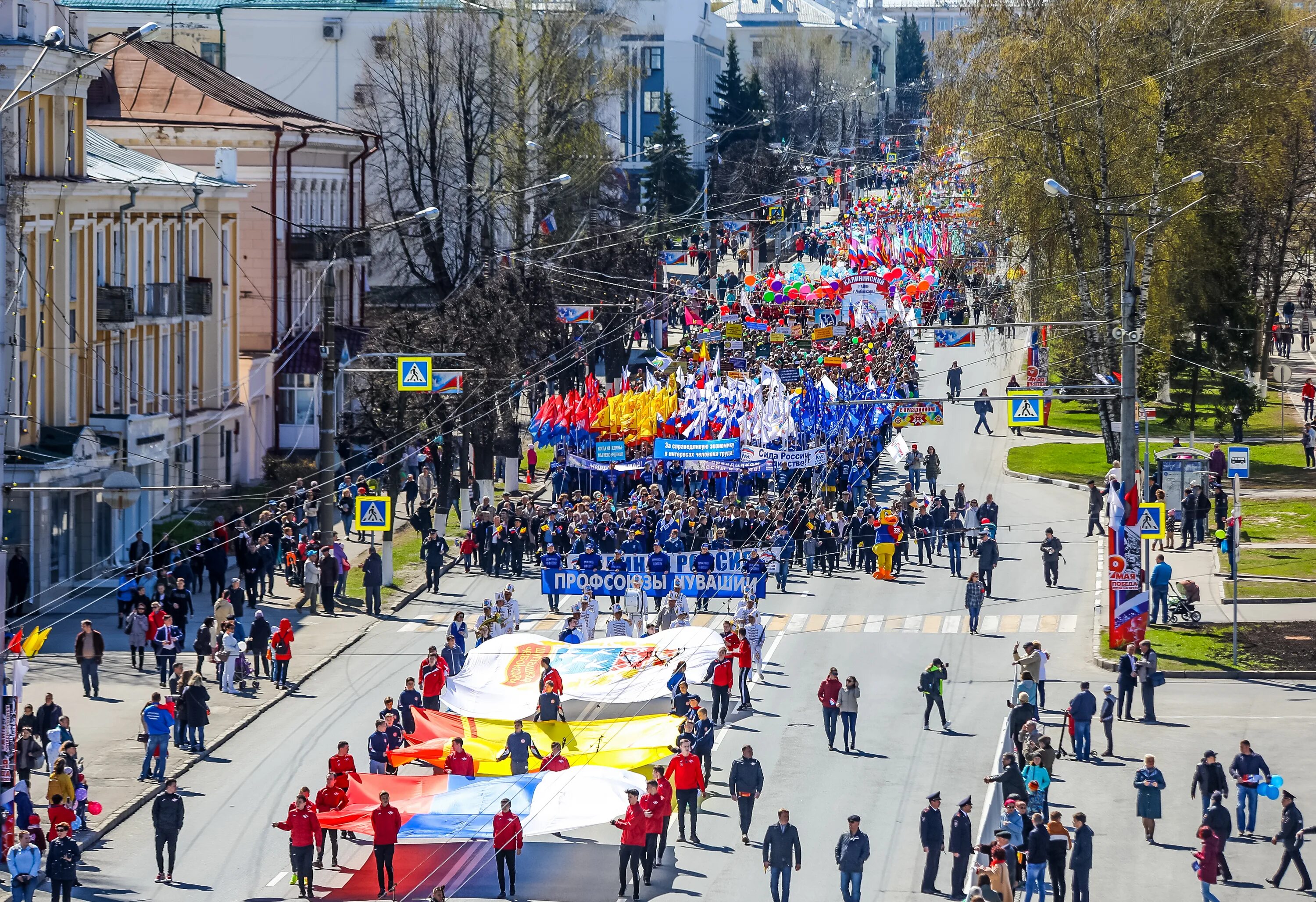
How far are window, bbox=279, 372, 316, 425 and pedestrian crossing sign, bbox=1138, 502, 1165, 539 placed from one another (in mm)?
25860

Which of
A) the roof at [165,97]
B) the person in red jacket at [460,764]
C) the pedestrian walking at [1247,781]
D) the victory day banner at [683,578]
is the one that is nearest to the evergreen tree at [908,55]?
the roof at [165,97]

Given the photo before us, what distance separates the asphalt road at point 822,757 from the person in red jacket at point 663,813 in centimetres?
25

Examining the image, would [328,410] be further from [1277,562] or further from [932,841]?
[1277,562]

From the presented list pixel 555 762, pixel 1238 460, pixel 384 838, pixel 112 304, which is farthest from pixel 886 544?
pixel 384 838

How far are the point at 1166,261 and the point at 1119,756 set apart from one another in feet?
83.7

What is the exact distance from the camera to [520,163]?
60781 mm

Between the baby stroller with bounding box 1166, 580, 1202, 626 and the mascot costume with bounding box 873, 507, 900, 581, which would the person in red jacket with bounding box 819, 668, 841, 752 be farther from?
the mascot costume with bounding box 873, 507, 900, 581

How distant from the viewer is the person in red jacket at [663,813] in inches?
888

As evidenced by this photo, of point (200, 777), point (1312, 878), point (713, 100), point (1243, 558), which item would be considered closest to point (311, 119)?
point (1243, 558)

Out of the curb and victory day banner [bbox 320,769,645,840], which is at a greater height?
the curb

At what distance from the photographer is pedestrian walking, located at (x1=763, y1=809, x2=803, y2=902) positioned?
21.6 metres

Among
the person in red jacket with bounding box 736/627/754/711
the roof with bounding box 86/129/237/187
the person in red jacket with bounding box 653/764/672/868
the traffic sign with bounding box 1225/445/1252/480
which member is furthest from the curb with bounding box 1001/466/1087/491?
the person in red jacket with bounding box 653/764/672/868

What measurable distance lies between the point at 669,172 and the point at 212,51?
100 feet

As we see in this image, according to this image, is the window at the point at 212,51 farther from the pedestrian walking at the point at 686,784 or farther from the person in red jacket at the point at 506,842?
the person in red jacket at the point at 506,842
